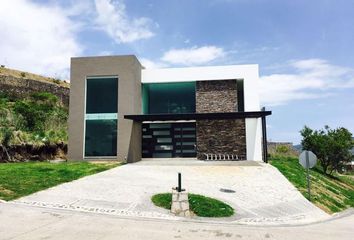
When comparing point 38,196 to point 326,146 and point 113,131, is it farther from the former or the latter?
point 326,146

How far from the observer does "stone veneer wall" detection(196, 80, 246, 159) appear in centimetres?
2689

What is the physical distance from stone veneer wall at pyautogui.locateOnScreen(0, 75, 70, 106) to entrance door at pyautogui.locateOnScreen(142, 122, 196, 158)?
91.0 feet

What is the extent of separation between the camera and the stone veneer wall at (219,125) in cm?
2689

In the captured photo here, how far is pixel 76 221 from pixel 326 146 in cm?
2795

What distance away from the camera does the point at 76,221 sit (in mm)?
8977

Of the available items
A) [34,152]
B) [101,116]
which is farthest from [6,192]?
[34,152]

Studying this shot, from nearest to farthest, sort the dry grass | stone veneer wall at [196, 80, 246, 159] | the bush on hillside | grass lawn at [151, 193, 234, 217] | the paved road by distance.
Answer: the paved road, grass lawn at [151, 193, 234, 217], the bush on hillside, stone veneer wall at [196, 80, 246, 159], the dry grass

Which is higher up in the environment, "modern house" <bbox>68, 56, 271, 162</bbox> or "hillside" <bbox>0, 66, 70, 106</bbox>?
"hillside" <bbox>0, 66, 70, 106</bbox>

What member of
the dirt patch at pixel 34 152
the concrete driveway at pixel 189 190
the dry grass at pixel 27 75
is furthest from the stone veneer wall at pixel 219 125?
the dry grass at pixel 27 75

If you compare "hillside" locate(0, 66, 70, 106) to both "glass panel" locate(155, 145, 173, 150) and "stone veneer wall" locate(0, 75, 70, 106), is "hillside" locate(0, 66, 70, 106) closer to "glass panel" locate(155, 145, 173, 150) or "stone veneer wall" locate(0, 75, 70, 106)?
"stone veneer wall" locate(0, 75, 70, 106)

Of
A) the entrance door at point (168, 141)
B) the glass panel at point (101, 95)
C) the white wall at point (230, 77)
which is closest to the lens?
the glass panel at point (101, 95)

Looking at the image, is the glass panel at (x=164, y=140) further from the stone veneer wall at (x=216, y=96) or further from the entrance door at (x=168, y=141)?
the stone veneer wall at (x=216, y=96)

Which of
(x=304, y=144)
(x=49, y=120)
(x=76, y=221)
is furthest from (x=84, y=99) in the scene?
(x=304, y=144)

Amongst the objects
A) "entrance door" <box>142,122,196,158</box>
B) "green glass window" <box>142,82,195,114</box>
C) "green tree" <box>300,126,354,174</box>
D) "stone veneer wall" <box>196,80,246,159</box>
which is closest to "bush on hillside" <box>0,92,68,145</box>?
"entrance door" <box>142,122,196,158</box>
